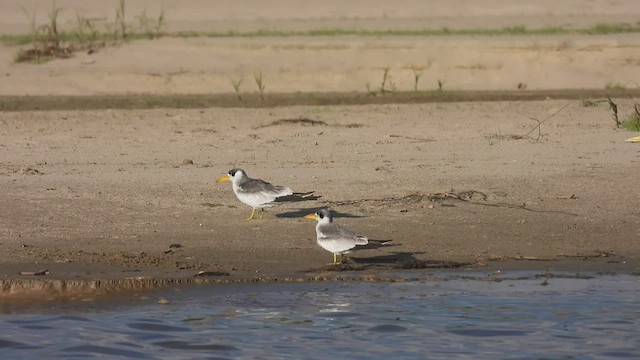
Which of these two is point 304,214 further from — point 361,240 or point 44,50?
point 44,50

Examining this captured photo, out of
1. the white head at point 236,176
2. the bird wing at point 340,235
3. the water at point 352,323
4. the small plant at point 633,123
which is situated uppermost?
the small plant at point 633,123

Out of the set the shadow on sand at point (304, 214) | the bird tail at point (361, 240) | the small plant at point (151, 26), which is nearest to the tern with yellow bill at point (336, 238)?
the bird tail at point (361, 240)

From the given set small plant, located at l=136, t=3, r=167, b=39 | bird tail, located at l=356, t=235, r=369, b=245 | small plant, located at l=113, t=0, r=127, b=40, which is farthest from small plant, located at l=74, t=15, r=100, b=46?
bird tail, located at l=356, t=235, r=369, b=245

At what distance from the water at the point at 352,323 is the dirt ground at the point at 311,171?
412 millimetres

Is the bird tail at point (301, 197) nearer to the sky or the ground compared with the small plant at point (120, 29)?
nearer to the ground

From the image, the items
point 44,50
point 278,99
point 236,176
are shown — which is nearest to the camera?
point 236,176

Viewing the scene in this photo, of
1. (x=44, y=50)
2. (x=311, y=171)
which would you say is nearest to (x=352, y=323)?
(x=311, y=171)

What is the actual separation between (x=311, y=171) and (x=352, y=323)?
3853 mm

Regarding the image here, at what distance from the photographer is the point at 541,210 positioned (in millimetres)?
11312

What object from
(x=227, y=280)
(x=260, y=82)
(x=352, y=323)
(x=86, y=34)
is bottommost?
(x=352, y=323)

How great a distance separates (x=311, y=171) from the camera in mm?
12547

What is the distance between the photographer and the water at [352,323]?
8.45m

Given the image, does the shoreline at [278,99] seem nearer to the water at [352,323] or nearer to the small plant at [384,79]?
the small plant at [384,79]

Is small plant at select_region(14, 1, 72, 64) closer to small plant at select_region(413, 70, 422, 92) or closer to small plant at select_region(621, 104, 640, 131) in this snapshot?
small plant at select_region(413, 70, 422, 92)
